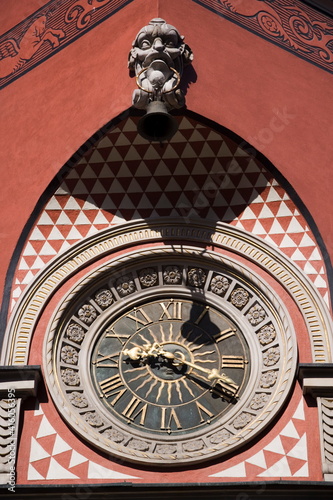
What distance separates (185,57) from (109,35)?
1018 millimetres

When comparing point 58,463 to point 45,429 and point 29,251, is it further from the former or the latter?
point 29,251

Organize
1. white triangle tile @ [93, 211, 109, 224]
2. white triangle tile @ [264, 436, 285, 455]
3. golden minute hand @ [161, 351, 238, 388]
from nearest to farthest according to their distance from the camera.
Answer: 1. white triangle tile @ [264, 436, 285, 455]
2. golden minute hand @ [161, 351, 238, 388]
3. white triangle tile @ [93, 211, 109, 224]

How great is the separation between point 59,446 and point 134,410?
2.95 ft

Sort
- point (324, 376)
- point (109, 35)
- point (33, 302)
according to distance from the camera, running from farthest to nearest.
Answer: point (109, 35)
point (33, 302)
point (324, 376)

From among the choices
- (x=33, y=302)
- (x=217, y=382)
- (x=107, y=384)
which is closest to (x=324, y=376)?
(x=217, y=382)

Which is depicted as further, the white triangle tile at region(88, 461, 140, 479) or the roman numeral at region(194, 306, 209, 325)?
the roman numeral at region(194, 306, 209, 325)

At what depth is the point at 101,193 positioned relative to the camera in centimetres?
1282

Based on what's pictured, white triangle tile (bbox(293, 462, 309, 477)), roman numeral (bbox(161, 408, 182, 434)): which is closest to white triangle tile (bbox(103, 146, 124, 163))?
roman numeral (bbox(161, 408, 182, 434))

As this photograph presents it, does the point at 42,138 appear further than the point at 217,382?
Yes

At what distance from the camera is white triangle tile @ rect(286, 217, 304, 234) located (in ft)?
40.4

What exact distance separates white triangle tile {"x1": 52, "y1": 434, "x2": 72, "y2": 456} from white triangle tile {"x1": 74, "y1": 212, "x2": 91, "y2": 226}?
7.92ft

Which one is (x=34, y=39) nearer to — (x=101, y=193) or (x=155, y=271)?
(x=101, y=193)

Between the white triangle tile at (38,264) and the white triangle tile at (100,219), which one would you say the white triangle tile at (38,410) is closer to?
the white triangle tile at (38,264)

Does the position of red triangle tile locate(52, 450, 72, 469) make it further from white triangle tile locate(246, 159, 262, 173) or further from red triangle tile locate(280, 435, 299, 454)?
white triangle tile locate(246, 159, 262, 173)
